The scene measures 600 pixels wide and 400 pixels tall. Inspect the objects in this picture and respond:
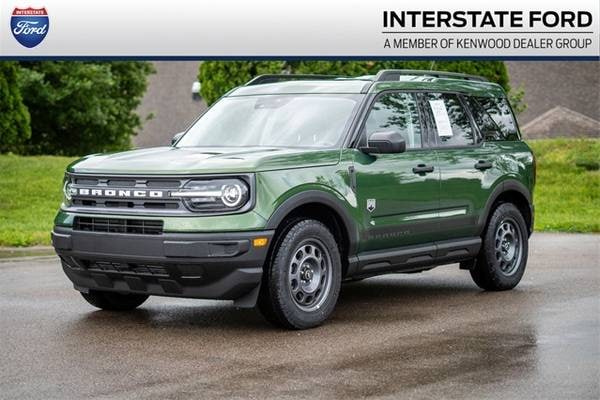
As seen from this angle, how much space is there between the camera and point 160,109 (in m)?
42.8

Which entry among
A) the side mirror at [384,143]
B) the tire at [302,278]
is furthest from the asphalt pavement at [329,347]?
the side mirror at [384,143]

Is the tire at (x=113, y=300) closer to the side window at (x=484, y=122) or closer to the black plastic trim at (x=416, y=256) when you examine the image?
the black plastic trim at (x=416, y=256)

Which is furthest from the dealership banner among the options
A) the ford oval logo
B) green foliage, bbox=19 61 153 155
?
green foliage, bbox=19 61 153 155

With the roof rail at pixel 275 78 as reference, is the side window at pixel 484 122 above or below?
below

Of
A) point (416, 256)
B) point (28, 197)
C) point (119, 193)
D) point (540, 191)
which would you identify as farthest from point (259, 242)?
point (540, 191)

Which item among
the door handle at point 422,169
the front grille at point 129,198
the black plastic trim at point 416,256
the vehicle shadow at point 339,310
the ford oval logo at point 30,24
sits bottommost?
the vehicle shadow at point 339,310

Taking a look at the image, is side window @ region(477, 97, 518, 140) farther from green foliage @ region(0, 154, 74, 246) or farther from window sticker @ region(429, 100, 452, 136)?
green foliage @ region(0, 154, 74, 246)

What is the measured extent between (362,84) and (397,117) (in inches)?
16.7

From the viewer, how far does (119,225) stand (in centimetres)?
915

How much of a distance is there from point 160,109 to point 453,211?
3280 cm

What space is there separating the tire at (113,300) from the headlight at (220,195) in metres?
1.67

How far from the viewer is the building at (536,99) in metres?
31.6

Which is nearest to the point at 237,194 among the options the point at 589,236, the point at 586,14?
the point at 589,236

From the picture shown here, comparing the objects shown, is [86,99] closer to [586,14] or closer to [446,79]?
[586,14]
